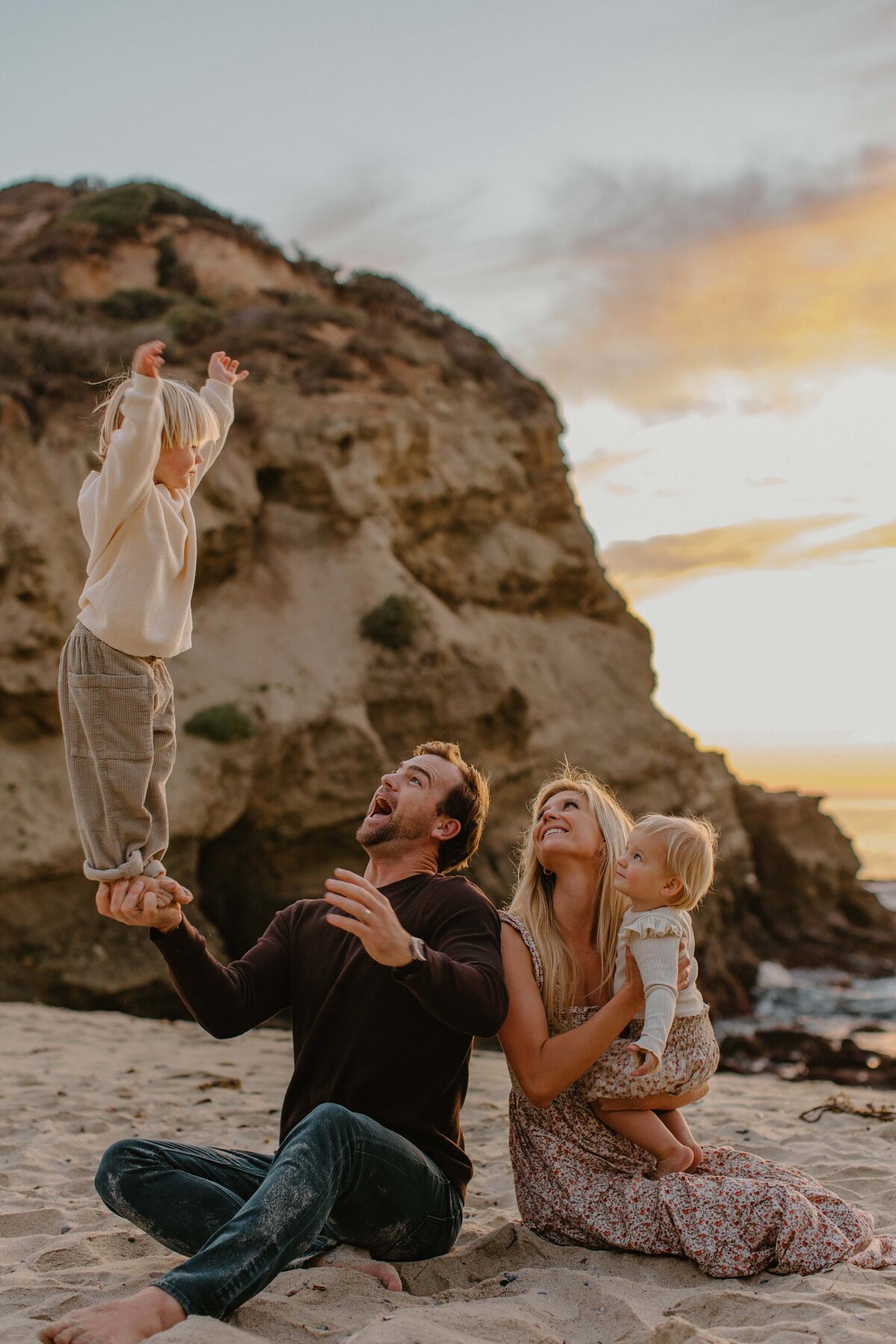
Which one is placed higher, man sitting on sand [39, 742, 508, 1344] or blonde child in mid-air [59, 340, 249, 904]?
blonde child in mid-air [59, 340, 249, 904]

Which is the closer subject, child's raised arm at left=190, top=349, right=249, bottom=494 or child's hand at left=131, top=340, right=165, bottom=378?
child's hand at left=131, top=340, right=165, bottom=378

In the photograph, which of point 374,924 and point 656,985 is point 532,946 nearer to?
point 656,985

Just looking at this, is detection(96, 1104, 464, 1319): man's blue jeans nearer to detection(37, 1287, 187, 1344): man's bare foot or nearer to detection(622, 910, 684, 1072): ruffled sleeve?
detection(37, 1287, 187, 1344): man's bare foot

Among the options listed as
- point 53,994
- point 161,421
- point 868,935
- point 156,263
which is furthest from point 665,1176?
point 156,263

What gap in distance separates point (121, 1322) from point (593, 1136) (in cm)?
160

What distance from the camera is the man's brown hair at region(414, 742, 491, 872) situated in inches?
148

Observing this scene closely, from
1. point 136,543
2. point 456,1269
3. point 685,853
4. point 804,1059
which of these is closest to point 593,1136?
point 456,1269

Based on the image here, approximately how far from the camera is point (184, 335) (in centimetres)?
1816

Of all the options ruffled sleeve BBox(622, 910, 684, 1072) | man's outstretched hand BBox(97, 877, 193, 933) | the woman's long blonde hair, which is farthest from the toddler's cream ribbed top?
man's outstretched hand BBox(97, 877, 193, 933)

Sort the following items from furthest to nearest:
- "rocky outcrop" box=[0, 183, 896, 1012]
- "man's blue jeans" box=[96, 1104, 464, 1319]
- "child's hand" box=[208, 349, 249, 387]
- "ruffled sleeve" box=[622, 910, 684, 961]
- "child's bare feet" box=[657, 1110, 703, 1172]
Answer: "rocky outcrop" box=[0, 183, 896, 1012] → "child's hand" box=[208, 349, 249, 387] → "child's bare feet" box=[657, 1110, 703, 1172] → "ruffled sleeve" box=[622, 910, 684, 961] → "man's blue jeans" box=[96, 1104, 464, 1319]

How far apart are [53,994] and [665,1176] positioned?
33.1ft

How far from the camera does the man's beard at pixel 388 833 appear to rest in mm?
3672

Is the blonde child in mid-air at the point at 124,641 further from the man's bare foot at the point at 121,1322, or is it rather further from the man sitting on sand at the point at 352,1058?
the man's bare foot at the point at 121,1322

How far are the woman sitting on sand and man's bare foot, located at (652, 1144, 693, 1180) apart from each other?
0.05m
